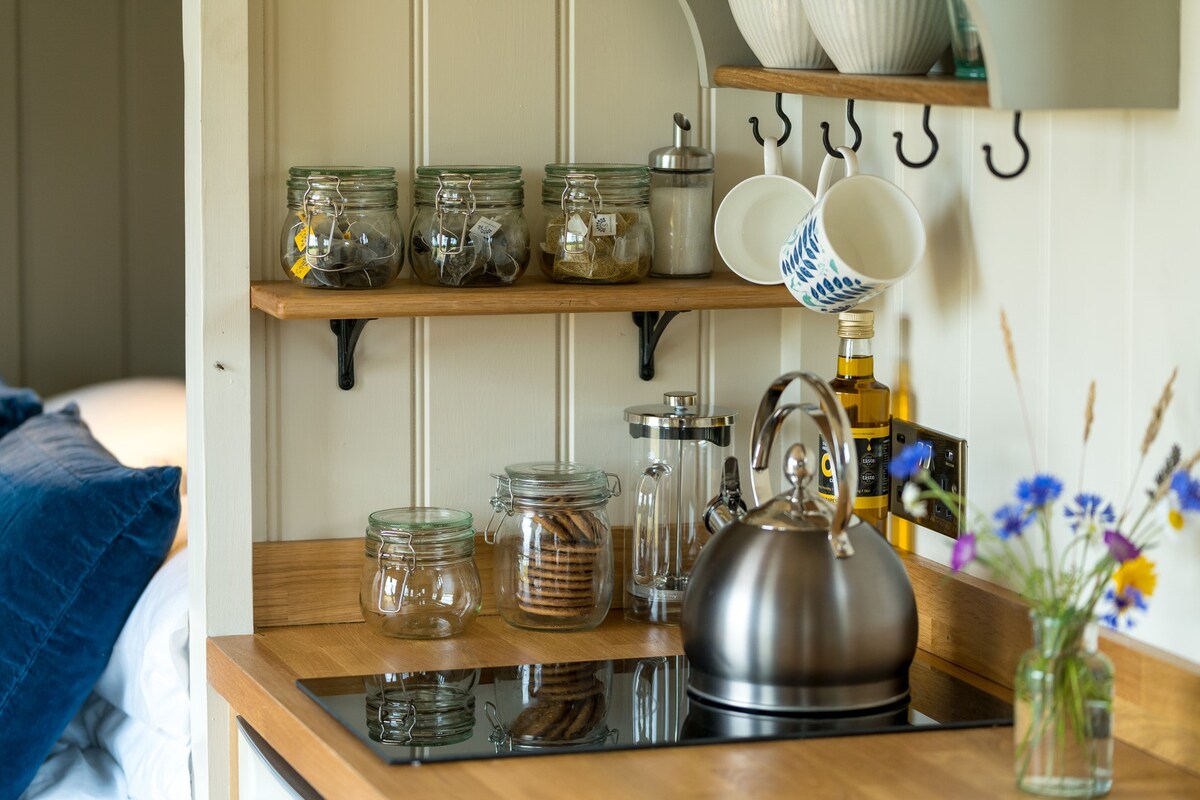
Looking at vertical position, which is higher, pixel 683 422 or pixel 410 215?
pixel 410 215

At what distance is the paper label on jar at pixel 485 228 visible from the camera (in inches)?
57.7

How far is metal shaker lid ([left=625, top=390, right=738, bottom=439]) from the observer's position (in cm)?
154

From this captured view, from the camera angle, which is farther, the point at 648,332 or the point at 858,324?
the point at 648,332

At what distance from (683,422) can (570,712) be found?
15.7 inches

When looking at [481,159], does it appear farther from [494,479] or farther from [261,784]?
[261,784]

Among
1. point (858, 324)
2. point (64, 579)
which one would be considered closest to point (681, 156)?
point (858, 324)

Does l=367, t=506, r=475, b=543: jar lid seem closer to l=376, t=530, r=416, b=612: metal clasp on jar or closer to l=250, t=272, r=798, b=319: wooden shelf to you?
l=376, t=530, r=416, b=612: metal clasp on jar

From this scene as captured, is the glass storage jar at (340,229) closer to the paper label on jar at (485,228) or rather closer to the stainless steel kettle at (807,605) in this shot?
the paper label on jar at (485,228)

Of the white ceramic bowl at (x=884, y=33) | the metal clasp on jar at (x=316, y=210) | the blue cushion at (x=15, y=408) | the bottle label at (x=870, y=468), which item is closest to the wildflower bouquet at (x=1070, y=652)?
the white ceramic bowl at (x=884, y=33)

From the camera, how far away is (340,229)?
1.43m

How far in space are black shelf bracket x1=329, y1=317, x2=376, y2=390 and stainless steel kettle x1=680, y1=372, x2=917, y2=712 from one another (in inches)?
19.5

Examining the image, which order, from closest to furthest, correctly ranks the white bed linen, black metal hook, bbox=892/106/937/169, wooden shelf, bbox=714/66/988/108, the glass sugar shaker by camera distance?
wooden shelf, bbox=714/66/988/108, black metal hook, bbox=892/106/937/169, the glass sugar shaker, the white bed linen

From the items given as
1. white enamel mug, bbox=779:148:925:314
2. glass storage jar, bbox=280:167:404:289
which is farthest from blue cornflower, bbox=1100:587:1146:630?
glass storage jar, bbox=280:167:404:289

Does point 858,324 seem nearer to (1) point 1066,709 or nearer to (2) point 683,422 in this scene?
(2) point 683,422
